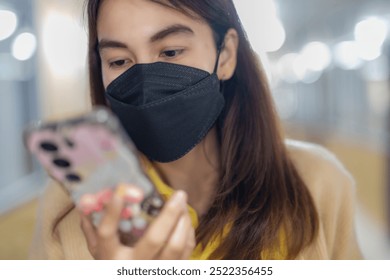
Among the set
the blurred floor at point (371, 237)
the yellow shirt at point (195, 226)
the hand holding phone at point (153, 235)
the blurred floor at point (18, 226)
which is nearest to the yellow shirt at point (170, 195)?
the yellow shirt at point (195, 226)

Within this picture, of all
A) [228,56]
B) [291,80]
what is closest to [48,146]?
[228,56]

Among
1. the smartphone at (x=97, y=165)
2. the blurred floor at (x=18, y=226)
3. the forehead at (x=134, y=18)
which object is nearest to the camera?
the smartphone at (x=97, y=165)

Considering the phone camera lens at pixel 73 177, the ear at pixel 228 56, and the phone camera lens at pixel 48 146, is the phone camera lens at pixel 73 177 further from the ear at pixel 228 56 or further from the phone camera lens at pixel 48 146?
the ear at pixel 228 56

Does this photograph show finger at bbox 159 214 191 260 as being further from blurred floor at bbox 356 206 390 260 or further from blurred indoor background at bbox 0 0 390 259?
blurred floor at bbox 356 206 390 260

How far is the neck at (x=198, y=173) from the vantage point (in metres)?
0.80

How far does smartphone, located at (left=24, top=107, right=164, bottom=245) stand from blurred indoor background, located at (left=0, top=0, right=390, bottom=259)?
11.4 inches

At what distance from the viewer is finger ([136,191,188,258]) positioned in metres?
0.56

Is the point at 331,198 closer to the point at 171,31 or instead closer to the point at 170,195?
the point at 170,195

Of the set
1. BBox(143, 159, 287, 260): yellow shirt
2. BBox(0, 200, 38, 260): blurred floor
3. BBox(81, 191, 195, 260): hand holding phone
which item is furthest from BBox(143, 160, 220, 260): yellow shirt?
BBox(0, 200, 38, 260): blurred floor

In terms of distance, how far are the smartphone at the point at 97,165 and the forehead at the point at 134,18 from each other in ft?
0.53

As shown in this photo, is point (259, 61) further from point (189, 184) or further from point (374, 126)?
point (374, 126)

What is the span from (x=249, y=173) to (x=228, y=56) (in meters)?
0.21

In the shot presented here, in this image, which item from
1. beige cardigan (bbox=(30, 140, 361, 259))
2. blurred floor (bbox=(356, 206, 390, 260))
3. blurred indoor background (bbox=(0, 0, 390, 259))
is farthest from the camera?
blurred floor (bbox=(356, 206, 390, 260))
